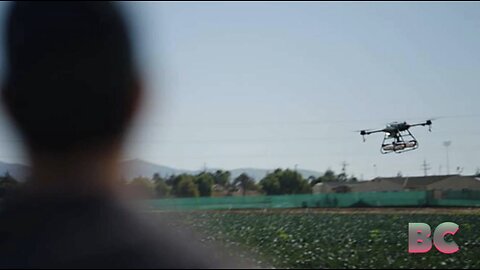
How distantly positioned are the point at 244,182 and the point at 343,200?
13.7 ft

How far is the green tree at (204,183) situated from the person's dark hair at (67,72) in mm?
2690

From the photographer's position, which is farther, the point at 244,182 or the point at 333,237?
the point at 244,182

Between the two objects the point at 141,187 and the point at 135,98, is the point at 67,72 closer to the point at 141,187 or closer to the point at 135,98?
the point at 135,98

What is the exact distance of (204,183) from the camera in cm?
1301

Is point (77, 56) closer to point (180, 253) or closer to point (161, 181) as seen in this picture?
point (161, 181)

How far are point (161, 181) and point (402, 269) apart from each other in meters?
4.17

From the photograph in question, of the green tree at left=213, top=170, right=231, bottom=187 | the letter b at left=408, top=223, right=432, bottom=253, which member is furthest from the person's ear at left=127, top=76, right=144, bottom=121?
the letter b at left=408, top=223, right=432, bottom=253

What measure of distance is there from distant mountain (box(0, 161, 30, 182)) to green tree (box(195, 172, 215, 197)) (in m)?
3.06

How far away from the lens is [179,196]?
38.8ft

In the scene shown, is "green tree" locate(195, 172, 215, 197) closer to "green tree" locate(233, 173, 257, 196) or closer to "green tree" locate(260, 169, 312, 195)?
"green tree" locate(233, 173, 257, 196)

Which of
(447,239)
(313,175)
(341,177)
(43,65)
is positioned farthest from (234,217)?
(43,65)

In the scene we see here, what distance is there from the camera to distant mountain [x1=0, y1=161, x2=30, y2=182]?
10867 mm

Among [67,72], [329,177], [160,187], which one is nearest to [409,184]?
[329,177]

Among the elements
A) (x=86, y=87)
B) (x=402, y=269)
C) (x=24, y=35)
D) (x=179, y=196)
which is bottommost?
(x=402, y=269)
